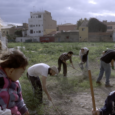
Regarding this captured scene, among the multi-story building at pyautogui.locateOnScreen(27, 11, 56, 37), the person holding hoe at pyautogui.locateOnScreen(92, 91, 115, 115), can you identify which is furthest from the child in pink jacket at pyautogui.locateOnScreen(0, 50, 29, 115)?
the multi-story building at pyautogui.locateOnScreen(27, 11, 56, 37)

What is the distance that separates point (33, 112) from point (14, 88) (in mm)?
2383

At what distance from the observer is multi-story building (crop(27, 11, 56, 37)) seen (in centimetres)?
4503

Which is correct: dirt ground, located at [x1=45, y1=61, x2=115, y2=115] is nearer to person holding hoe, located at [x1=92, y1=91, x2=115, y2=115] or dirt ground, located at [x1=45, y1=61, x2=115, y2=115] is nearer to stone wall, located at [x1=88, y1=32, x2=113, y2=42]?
person holding hoe, located at [x1=92, y1=91, x2=115, y2=115]

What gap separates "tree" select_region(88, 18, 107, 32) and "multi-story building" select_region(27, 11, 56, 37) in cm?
1025

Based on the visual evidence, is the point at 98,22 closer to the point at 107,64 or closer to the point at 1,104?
the point at 107,64

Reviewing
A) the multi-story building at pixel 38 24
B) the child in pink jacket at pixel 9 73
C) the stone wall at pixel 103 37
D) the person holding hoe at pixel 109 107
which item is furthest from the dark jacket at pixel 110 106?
the multi-story building at pixel 38 24

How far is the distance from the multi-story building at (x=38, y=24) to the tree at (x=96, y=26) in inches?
404

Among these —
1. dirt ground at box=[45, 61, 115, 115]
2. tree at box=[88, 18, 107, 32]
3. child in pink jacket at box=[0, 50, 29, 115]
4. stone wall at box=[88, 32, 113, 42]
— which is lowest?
dirt ground at box=[45, 61, 115, 115]

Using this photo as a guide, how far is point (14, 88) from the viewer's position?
1.55 m

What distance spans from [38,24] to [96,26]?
15.8 metres

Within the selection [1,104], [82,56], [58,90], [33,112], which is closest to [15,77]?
[1,104]

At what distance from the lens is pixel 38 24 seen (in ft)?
149

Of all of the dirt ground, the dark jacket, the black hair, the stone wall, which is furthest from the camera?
the stone wall

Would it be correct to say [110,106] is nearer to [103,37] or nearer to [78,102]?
[78,102]
